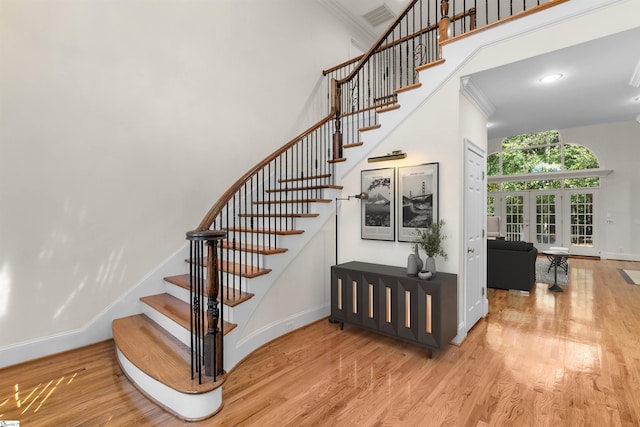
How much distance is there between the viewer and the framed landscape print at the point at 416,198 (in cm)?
335

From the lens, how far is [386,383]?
249cm

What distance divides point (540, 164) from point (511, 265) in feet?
19.4

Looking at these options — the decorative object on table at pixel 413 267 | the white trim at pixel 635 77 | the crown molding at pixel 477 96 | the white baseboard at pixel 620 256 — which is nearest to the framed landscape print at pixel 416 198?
the decorative object on table at pixel 413 267

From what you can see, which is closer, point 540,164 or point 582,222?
point 582,222

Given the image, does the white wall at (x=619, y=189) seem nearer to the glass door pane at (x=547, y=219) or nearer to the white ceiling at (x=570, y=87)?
the glass door pane at (x=547, y=219)

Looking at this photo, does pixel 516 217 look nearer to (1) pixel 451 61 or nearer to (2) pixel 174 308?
(1) pixel 451 61

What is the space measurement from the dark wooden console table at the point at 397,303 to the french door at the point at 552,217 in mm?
8277

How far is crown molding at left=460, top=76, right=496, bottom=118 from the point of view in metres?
3.30

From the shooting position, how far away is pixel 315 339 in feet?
10.9

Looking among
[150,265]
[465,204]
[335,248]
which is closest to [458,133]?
[465,204]

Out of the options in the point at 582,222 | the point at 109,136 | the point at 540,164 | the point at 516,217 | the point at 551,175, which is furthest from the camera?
the point at 516,217

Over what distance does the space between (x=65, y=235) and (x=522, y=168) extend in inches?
440

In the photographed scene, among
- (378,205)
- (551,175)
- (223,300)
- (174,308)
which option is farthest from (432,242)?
(551,175)

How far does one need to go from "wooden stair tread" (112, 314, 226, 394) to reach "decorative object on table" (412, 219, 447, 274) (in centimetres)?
215
